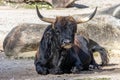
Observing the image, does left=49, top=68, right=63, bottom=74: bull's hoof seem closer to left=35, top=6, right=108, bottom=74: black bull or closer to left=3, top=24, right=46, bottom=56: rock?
left=35, top=6, right=108, bottom=74: black bull

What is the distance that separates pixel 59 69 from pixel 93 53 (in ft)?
7.54

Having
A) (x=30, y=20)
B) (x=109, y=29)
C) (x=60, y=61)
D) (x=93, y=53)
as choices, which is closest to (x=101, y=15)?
(x=109, y=29)

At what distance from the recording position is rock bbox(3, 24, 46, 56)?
1358cm

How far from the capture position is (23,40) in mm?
13578

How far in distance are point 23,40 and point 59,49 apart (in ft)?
10.9

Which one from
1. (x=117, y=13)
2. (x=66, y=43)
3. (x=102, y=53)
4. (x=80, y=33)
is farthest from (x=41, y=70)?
(x=117, y=13)

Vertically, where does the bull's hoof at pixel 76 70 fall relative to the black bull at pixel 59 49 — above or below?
below

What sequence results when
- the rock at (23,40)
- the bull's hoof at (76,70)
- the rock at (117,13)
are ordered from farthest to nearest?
the rock at (117,13) < the rock at (23,40) < the bull's hoof at (76,70)

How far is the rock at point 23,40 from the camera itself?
1358cm

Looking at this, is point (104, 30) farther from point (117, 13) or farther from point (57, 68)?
point (57, 68)

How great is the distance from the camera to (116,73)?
1049 cm

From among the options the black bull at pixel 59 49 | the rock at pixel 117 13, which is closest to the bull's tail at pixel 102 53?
the black bull at pixel 59 49

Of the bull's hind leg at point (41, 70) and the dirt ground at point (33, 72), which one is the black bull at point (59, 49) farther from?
the dirt ground at point (33, 72)

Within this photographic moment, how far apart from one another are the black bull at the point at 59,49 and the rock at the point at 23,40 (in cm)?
260
